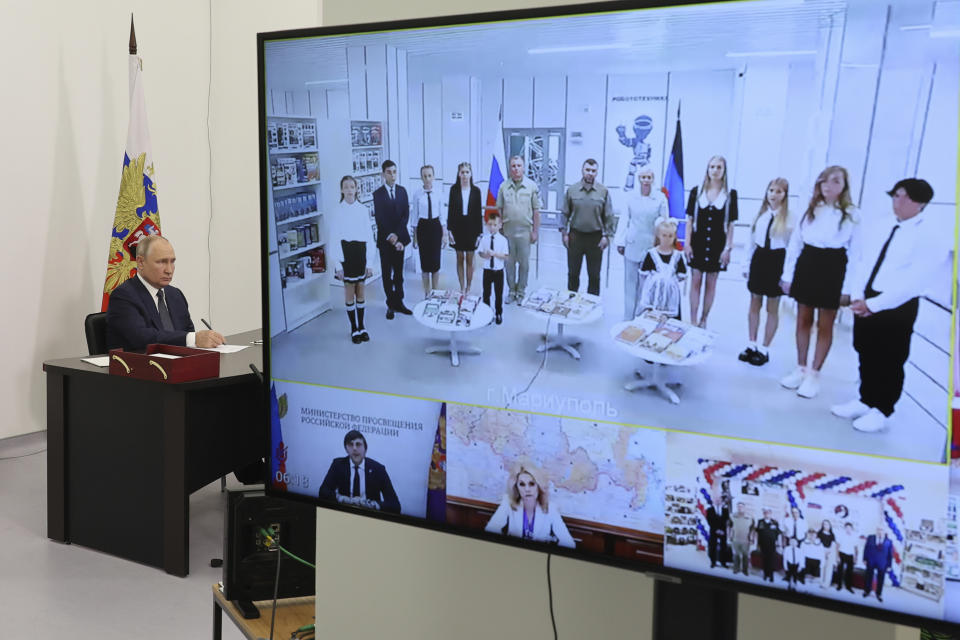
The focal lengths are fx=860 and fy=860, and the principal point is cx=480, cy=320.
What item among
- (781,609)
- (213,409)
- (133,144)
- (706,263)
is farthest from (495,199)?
(133,144)

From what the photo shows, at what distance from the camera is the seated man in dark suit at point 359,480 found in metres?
1.44

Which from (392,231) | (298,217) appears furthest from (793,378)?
(298,217)

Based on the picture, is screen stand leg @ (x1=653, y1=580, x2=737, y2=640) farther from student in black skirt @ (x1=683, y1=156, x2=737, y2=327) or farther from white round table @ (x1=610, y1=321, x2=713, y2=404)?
student in black skirt @ (x1=683, y1=156, x2=737, y2=327)

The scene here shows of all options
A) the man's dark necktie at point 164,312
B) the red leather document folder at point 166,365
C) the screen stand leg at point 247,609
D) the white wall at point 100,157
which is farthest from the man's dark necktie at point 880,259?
the white wall at point 100,157

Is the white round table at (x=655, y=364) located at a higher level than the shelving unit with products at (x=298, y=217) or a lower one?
lower

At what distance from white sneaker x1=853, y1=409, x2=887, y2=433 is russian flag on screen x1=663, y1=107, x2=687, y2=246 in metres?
0.32

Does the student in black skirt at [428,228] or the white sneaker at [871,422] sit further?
the student in black skirt at [428,228]

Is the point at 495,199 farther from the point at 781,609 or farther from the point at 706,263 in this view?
the point at 781,609

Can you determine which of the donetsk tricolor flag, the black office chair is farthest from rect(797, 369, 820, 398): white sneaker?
the donetsk tricolor flag

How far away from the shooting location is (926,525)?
103 cm

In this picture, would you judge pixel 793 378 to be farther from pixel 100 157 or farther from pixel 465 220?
pixel 100 157

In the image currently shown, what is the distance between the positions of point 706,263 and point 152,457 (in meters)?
3.17

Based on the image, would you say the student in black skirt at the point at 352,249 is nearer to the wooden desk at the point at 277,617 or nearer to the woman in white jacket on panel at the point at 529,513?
the woman in white jacket on panel at the point at 529,513

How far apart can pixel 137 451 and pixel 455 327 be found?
2862 mm
